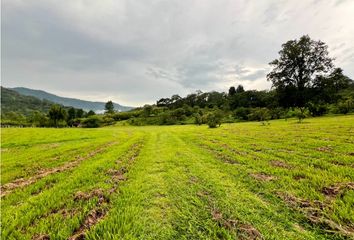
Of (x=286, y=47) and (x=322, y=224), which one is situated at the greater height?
(x=286, y=47)

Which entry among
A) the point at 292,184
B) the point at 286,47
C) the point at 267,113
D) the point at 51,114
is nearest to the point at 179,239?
the point at 292,184

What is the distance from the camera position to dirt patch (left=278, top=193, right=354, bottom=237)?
283 cm

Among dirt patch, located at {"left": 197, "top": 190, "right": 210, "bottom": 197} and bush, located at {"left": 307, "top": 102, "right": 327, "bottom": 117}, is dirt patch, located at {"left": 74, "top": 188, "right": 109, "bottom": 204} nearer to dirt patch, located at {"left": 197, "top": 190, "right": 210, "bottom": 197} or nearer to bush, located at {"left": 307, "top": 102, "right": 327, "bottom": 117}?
dirt patch, located at {"left": 197, "top": 190, "right": 210, "bottom": 197}

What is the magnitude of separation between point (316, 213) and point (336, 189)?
1.39 m

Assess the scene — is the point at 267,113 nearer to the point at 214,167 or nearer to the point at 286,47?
the point at 286,47

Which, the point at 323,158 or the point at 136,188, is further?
the point at 323,158

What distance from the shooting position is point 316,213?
3355 millimetres

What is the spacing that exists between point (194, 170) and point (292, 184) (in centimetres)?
313

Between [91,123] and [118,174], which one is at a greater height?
[118,174]

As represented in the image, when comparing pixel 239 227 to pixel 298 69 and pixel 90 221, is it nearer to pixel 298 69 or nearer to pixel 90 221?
pixel 90 221

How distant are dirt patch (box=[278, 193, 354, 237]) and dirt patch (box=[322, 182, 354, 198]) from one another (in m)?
0.65

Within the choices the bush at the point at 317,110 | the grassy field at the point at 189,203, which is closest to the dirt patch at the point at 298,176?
the grassy field at the point at 189,203

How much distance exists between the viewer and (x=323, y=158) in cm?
698

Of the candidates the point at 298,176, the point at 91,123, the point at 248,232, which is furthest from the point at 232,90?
the point at 248,232
